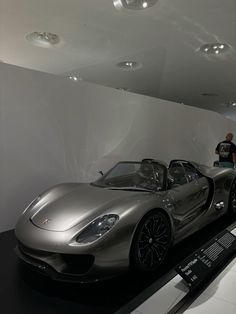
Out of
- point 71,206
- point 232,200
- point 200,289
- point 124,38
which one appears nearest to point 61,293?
point 71,206

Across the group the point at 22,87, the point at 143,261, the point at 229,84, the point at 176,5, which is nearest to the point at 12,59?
the point at 22,87

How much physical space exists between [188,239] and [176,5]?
2.51 metres

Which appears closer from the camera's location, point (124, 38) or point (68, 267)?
point (68, 267)

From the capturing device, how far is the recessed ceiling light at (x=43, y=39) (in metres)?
3.95

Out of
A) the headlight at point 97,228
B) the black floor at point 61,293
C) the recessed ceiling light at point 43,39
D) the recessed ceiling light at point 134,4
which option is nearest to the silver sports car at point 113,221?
the headlight at point 97,228

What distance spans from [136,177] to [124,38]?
233cm

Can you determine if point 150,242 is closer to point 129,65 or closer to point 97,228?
point 97,228

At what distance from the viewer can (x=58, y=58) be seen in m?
4.93

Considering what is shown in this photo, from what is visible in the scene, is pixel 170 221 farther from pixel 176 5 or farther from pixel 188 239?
pixel 176 5

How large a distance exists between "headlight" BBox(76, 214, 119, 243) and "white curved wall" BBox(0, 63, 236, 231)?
1.41 metres

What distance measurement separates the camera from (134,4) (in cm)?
296

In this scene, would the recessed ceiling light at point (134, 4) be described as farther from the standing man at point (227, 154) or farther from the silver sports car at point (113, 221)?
the standing man at point (227, 154)

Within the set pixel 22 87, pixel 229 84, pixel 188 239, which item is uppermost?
pixel 229 84

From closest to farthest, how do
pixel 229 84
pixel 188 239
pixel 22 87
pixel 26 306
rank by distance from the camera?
pixel 26 306, pixel 188 239, pixel 22 87, pixel 229 84
